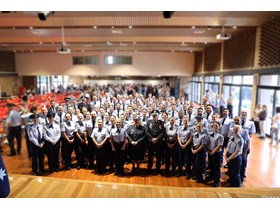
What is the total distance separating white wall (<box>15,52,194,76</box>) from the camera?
61.0ft

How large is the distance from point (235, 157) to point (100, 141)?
3.10 m

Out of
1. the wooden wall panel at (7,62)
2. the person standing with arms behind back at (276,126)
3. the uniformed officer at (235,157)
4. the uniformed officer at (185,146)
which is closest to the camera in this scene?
the uniformed officer at (235,157)

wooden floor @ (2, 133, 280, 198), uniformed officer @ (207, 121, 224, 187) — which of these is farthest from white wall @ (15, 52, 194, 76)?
uniformed officer @ (207, 121, 224, 187)

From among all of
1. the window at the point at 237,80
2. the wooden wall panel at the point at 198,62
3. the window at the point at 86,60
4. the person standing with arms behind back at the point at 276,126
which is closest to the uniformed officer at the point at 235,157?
the person standing with arms behind back at the point at 276,126

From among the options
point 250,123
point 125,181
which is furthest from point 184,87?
point 125,181

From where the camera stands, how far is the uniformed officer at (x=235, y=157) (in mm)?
4480

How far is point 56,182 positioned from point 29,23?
23.9 feet

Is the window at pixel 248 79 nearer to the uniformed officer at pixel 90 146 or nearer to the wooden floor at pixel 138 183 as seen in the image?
the wooden floor at pixel 138 183

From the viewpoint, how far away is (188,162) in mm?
5266

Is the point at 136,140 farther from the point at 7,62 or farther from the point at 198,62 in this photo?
the point at 7,62

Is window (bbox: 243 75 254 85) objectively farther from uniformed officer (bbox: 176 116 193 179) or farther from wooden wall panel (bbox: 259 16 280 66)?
uniformed officer (bbox: 176 116 193 179)

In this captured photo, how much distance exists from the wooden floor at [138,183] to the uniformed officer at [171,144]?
1.20 ft

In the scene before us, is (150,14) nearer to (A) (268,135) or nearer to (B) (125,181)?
(B) (125,181)

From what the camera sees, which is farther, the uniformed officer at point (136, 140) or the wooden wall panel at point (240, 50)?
the wooden wall panel at point (240, 50)
